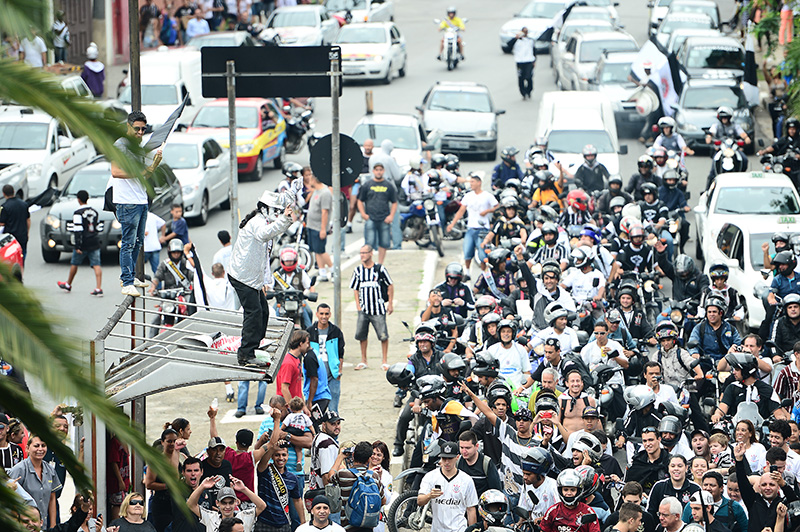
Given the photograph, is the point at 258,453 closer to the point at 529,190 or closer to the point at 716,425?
the point at 716,425

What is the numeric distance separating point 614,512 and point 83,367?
769 centimetres

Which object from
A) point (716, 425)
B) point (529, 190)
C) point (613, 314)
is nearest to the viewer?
point (716, 425)

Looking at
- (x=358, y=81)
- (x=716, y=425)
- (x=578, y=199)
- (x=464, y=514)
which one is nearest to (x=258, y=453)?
(x=464, y=514)

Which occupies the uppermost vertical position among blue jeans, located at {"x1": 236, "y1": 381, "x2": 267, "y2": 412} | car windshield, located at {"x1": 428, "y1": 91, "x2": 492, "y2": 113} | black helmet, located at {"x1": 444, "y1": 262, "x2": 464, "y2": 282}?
car windshield, located at {"x1": 428, "y1": 91, "x2": 492, "y2": 113}

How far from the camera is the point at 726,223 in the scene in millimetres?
19797

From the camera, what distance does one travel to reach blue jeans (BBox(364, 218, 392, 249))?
816 inches

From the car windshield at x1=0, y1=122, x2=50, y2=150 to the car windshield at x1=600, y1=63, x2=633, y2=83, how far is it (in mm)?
13851

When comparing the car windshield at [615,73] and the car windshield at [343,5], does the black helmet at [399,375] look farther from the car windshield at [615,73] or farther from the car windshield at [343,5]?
the car windshield at [343,5]

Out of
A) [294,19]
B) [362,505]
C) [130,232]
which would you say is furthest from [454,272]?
[294,19]

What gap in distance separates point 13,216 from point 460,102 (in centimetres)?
1336

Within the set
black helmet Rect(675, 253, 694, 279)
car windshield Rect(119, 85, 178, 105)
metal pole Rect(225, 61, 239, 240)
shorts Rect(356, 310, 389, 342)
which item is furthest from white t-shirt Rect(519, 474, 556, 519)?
car windshield Rect(119, 85, 178, 105)

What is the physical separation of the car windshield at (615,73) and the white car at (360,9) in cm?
1396

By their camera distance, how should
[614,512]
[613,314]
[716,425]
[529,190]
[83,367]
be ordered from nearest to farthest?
[83,367]
[614,512]
[716,425]
[613,314]
[529,190]

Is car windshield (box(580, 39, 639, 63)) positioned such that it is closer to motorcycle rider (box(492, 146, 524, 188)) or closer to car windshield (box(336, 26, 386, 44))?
car windshield (box(336, 26, 386, 44))
